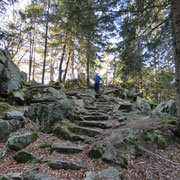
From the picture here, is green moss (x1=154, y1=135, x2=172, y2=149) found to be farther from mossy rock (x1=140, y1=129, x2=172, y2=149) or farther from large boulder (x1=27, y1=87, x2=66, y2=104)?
large boulder (x1=27, y1=87, x2=66, y2=104)

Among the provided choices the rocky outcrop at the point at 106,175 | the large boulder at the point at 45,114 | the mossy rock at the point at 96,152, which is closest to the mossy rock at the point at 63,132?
the large boulder at the point at 45,114

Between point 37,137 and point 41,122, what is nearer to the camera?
point 37,137

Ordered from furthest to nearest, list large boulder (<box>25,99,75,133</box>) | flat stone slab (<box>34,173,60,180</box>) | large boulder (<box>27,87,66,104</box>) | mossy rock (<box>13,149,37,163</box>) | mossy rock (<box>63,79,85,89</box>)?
mossy rock (<box>63,79,85,89</box>)
large boulder (<box>27,87,66,104</box>)
large boulder (<box>25,99,75,133</box>)
mossy rock (<box>13,149,37,163</box>)
flat stone slab (<box>34,173,60,180</box>)

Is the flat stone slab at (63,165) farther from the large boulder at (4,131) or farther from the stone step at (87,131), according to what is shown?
the large boulder at (4,131)

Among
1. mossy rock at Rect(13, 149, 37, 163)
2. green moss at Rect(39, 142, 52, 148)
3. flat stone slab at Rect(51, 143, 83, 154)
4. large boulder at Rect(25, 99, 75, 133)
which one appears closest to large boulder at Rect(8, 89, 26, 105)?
large boulder at Rect(25, 99, 75, 133)

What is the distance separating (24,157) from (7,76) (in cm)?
502

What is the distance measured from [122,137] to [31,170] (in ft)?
9.76

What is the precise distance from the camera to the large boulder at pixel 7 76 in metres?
6.59

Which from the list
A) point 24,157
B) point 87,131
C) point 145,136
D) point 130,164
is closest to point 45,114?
point 87,131

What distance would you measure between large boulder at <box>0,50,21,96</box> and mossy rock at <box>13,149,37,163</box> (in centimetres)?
425

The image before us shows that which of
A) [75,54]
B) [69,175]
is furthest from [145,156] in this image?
[75,54]

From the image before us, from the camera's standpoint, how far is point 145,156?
3666 mm

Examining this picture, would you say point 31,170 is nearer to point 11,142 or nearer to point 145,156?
point 11,142

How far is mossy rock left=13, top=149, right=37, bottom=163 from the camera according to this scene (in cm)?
343
